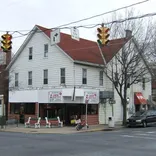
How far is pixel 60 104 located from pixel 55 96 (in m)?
1.95

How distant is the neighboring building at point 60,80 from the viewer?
107 feet

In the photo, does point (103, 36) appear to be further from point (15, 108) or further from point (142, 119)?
point (15, 108)

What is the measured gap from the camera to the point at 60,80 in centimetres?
3394

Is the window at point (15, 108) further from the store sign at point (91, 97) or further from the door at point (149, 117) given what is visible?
the door at point (149, 117)

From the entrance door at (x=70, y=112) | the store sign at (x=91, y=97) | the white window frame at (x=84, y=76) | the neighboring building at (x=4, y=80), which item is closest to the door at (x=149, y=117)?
the store sign at (x=91, y=97)

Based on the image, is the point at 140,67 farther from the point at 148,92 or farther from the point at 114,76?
the point at 148,92

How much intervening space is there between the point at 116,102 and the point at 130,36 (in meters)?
8.46

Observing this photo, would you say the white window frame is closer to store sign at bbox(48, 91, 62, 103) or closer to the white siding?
the white siding

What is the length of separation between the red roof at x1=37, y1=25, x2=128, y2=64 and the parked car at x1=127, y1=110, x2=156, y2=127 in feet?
21.6

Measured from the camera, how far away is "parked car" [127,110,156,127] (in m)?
31.2

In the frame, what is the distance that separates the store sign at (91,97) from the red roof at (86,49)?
11.2 feet

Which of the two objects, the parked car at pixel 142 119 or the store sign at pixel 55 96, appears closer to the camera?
the parked car at pixel 142 119

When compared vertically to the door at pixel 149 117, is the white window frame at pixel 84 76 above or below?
above

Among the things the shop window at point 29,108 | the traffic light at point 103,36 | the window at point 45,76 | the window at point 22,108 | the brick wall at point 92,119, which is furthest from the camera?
the window at point 22,108
